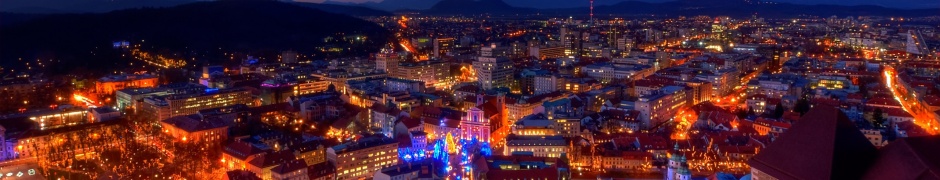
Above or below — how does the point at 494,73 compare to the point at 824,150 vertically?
below

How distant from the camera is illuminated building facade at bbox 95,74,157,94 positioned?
20516 millimetres

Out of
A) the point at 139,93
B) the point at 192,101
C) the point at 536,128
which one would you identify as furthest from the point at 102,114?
the point at 536,128

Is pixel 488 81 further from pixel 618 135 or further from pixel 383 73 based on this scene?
pixel 618 135

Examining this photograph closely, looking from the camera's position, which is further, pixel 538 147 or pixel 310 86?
pixel 310 86

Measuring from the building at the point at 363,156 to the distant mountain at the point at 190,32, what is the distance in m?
17.5

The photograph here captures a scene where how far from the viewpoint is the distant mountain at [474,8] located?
77.9m

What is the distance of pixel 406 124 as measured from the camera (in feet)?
44.3

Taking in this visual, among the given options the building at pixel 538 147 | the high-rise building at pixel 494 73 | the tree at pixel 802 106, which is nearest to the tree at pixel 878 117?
the tree at pixel 802 106

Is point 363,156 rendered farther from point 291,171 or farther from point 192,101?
point 192,101

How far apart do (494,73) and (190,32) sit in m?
19.0

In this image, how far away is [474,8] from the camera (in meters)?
80.5

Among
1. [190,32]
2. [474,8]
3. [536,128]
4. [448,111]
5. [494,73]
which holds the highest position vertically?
[474,8]

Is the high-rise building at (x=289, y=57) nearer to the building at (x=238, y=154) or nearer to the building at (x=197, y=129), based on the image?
the building at (x=197, y=129)

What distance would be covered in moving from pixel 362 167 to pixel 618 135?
14.6 feet
